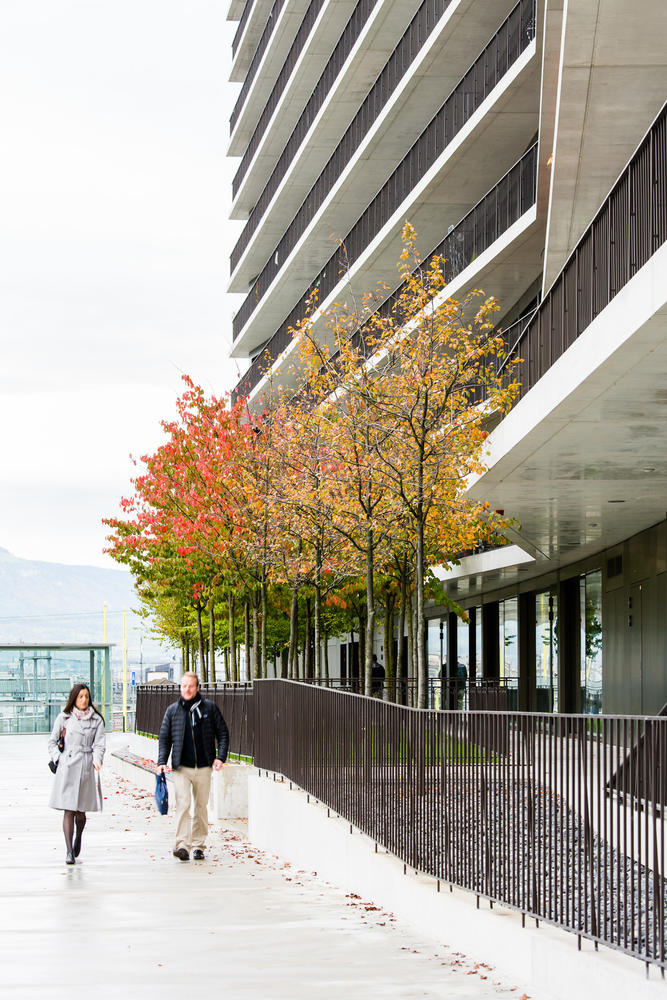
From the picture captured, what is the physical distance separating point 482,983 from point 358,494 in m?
12.6

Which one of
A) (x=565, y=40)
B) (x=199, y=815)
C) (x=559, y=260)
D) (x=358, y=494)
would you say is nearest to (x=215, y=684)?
(x=358, y=494)

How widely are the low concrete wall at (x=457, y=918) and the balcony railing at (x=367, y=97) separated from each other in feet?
74.5

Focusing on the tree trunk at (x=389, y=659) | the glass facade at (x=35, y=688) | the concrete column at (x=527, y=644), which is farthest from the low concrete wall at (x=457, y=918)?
the glass facade at (x=35, y=688)

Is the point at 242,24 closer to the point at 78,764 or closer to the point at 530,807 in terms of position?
the point at 78,764

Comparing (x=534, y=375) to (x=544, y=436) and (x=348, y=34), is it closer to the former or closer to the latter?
(x=544, y=436)

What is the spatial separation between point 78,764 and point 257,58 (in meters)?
47.0

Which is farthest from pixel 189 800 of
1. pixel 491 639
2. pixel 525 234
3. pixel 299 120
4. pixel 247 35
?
pixel 247 35

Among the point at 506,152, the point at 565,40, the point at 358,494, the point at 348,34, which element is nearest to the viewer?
the point at 565,40

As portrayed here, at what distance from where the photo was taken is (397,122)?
37.9m

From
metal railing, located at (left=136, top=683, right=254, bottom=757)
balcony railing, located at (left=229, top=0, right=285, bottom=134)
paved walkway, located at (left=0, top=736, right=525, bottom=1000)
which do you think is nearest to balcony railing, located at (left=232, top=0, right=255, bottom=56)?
balcony railing, located at (left=229, top=0, right=285, bottom=134)

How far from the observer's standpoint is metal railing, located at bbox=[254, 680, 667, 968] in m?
6.80

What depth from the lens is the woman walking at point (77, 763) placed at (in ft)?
46.9

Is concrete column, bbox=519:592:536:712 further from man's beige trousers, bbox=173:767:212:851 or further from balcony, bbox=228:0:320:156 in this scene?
man's beige trousers, bbox=173:767:212:851

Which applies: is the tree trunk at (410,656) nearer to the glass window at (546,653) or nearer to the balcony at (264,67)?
the glass window at (546,653)
